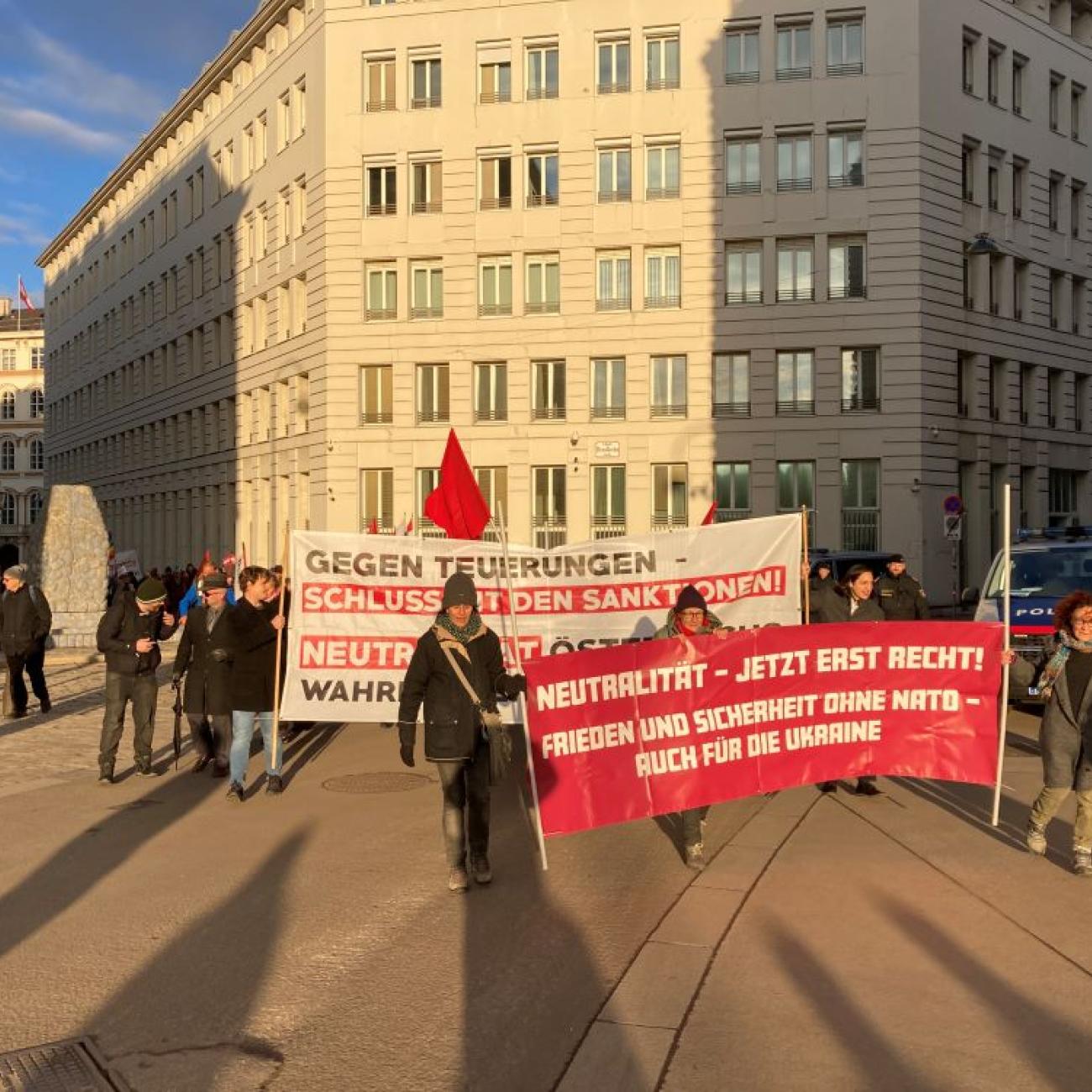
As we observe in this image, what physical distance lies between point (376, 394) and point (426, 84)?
9.64m

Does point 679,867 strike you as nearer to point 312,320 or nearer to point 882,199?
point 882,199

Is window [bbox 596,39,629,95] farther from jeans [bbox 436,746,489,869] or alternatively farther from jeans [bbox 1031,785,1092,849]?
jeans [bbox 436,746,489,869]

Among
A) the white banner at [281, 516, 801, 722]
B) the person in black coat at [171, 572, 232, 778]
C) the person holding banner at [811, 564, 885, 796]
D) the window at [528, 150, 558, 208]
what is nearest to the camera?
the person holding banner at [811, 564, 885, 796]

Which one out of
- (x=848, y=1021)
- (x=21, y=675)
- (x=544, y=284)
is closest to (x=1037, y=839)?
(x=848, y=1021)

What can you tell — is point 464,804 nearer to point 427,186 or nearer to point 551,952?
point 551,952

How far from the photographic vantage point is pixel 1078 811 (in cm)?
710

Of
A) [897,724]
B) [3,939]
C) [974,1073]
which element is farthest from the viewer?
[897,724]

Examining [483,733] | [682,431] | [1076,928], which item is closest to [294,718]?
[483,733]

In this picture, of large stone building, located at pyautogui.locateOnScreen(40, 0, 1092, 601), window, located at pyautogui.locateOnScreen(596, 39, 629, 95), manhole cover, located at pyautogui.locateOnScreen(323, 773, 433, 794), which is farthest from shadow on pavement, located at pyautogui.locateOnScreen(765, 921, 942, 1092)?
window, located at pyautogui.locateOnScreen(596, 39, 629, 95)

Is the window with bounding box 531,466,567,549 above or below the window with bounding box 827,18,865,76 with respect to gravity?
below

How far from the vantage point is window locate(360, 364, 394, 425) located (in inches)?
1512

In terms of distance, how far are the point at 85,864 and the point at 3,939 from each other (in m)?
1.50

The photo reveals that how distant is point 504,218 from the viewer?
37312 millimetres

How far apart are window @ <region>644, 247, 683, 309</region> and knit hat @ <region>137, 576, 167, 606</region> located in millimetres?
27934
